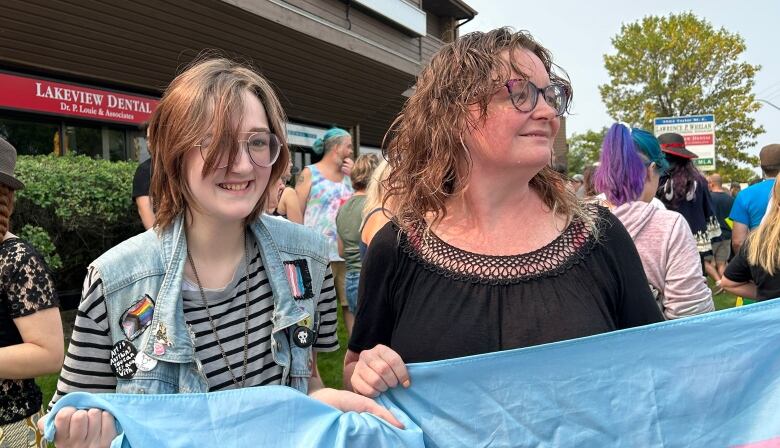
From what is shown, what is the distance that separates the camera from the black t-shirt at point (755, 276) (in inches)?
132

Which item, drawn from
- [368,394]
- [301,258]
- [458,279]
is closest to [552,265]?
[458,279]

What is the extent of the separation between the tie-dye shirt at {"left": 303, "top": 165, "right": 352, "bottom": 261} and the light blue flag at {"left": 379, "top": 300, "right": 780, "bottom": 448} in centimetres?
417

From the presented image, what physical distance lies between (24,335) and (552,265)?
1808mm

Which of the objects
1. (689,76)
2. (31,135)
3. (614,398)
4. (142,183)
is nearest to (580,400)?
(614,398)

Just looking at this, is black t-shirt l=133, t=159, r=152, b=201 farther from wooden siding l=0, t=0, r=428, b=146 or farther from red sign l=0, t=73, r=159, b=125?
red sign l=0, t=73, r=159, b=125

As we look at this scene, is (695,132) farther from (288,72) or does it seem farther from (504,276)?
(504,276)

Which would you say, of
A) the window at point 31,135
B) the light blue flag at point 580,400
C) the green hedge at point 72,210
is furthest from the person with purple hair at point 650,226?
the window at point 31,135

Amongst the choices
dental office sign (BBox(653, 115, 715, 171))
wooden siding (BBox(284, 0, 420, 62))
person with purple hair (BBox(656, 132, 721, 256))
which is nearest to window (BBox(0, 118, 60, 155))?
wooden siding (BBox(284, 0, 420, 62))

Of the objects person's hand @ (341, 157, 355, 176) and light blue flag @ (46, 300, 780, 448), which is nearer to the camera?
light blue flag @ (46, 300, 780, 448)

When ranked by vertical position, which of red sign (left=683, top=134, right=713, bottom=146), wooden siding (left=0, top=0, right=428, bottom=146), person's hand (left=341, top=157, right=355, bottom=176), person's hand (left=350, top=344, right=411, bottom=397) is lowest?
person's hand (left=350, top=344, right=411, bottom=397)

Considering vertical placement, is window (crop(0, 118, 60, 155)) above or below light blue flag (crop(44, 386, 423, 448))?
above

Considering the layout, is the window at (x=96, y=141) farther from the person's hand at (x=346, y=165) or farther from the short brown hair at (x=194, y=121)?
the short brown hair at (x=194, y=121)

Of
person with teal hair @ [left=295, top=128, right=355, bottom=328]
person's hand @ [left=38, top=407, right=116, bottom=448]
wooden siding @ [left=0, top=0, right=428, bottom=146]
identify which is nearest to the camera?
person's hand @ [left=38, top=407, right=116, bottom=448]

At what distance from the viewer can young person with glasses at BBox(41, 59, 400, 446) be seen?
162 cm
